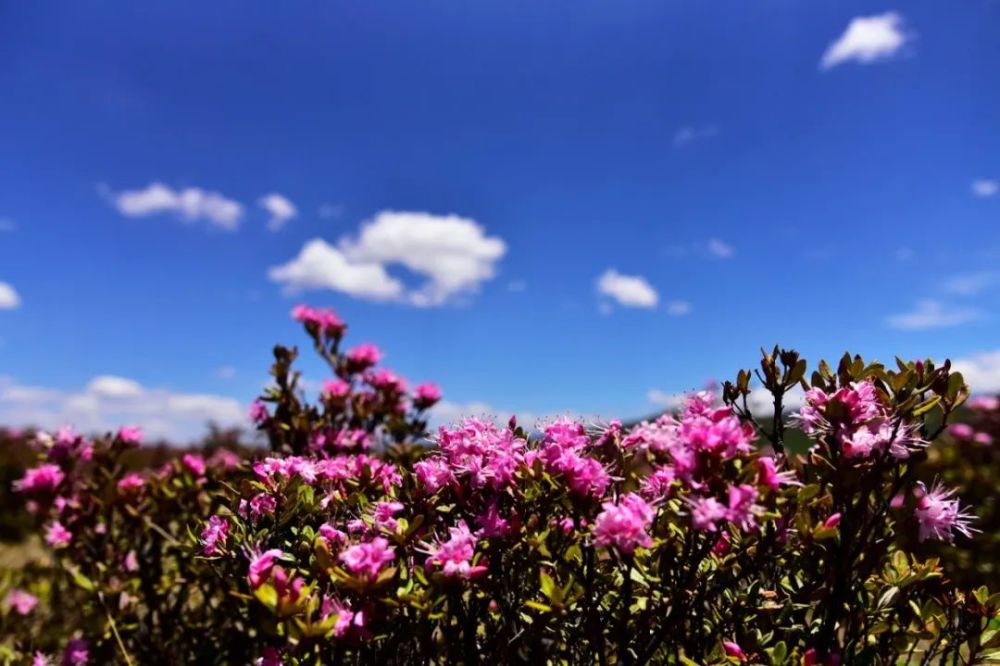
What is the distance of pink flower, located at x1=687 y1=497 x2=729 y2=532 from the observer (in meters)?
1.58

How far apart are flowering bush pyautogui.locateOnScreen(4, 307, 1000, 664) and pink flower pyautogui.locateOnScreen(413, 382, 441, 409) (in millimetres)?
2449

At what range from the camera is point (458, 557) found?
1.78m

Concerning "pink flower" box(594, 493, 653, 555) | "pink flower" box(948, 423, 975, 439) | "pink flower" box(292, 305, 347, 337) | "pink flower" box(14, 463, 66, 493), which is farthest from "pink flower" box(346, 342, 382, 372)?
"pink flower" box(948, 423, 975, 439)

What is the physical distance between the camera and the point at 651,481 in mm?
1903

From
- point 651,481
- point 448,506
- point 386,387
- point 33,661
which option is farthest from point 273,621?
point 386,387

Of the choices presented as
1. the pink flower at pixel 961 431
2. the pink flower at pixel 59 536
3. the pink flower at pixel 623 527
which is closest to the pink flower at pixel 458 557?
the pink flower at pixel 623 527

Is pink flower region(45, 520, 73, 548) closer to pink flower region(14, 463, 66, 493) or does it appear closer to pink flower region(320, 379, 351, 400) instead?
pink flower region(14, 463, 66, 493)

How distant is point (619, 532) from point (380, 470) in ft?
3.77

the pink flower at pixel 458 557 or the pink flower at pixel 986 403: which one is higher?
the pink flower at pixel 986 403

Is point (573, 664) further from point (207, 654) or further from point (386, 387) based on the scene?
point (386, 387)

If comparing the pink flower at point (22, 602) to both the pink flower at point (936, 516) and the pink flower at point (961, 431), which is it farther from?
the pink flower at point (961, 431)

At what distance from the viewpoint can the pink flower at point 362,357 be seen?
16.9 ft

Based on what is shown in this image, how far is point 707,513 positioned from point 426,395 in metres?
3.59

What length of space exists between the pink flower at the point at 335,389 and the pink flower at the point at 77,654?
73.7 inches
